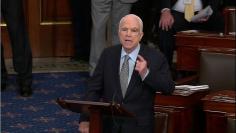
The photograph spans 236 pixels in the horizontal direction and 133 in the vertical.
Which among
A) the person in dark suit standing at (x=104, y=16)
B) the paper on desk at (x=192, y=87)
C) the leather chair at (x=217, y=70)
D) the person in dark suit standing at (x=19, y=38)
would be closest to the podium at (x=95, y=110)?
the paper on desk at (x=192, y=87)

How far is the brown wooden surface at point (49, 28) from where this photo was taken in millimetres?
6785

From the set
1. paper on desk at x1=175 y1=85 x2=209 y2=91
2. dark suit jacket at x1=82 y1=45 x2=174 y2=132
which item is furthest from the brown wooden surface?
dark suit jacket at x1=82 y1=45 x2=174 y2=132

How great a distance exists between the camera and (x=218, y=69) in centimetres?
445

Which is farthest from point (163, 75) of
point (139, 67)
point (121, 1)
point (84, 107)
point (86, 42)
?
point (86, 42)

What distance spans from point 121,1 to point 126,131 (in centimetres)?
215

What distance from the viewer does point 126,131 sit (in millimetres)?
3680

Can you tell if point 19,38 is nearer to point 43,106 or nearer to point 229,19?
point 43,106

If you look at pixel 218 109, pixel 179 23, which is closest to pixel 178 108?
pixel 218 109

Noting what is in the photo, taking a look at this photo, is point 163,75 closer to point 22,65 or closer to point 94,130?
point 94,130

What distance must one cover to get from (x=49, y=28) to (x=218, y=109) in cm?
333

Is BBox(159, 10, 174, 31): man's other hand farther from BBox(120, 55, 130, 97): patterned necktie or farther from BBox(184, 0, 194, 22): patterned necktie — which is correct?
BBox(120, 55, 130, 97): patterned necktie

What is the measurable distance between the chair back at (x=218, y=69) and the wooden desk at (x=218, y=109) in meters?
0.40

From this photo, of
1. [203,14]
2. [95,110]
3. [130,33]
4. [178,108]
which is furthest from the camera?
[203,14]

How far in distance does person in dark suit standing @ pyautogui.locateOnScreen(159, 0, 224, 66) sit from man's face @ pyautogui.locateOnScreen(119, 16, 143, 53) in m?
2.08
